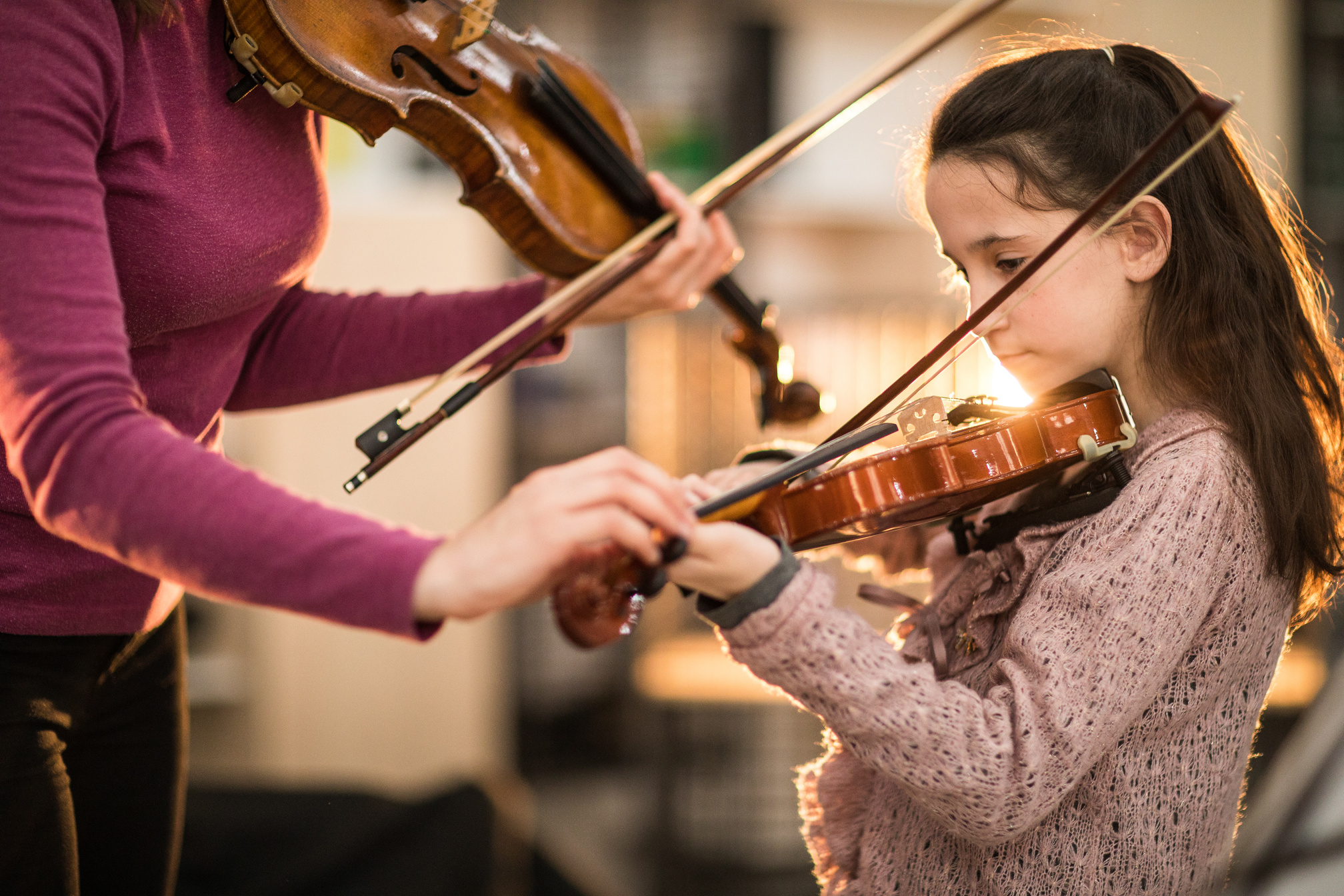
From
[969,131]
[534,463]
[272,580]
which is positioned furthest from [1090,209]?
[534,463]

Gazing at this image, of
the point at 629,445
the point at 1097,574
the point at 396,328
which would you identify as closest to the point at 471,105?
the point at 396,328

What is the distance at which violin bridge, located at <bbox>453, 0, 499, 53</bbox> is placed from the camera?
91 centimetres

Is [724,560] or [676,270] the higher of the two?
[676,270]

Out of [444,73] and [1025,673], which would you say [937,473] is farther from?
[444,73]

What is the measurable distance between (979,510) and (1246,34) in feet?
7.44

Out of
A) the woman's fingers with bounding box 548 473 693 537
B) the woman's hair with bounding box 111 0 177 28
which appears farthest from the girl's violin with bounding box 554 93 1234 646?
the woman's hair with bounding box 111 0 177 28

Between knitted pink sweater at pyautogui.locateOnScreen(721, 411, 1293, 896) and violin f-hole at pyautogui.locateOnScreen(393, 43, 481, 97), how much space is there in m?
0.56

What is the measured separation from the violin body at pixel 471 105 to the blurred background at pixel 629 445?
3.53 ft

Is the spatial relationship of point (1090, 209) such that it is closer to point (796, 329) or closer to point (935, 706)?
point (935, 706)

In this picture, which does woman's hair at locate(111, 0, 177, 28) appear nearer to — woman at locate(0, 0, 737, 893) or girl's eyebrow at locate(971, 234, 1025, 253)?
woman at locate(0, 0, 737, 893)

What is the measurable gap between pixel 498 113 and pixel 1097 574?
653mm

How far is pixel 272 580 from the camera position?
0.50 metres

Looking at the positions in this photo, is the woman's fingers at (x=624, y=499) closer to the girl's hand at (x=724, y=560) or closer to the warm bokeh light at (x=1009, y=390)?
the girl's hand at (x=724, y=560)

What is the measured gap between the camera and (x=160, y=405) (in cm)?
75
